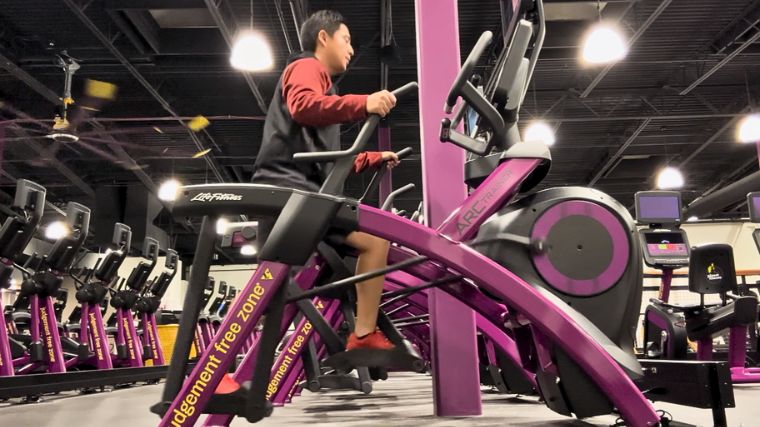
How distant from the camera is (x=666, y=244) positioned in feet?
14.0

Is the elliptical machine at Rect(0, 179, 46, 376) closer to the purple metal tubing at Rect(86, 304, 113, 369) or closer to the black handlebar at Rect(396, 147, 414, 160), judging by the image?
the purple metal tubing at Rect(86, 304, 113, 369)

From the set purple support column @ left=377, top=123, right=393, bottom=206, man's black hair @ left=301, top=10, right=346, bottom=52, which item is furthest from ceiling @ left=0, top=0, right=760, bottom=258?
man's black hair @ left=301, top=10, right=346, bottom=52

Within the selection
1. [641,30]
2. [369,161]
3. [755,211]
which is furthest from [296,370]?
[641,30]

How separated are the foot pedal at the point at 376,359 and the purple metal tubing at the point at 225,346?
0.29 meters

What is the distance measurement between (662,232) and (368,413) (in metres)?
2.67

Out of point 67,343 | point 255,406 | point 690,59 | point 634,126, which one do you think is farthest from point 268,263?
point 634,126

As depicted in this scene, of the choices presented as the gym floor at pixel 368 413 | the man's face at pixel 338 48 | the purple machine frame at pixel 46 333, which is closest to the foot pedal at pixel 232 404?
the gym floor at pixel 368 413

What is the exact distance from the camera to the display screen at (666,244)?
423 centimetres

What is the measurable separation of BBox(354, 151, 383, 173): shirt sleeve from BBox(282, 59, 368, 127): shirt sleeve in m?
0.49

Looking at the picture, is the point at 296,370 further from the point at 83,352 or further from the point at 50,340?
the point at 83,352

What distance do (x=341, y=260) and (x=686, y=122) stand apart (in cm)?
1080

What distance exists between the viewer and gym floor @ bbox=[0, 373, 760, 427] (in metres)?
2.41

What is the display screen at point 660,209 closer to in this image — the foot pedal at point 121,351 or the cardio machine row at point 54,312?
the cardio machine row at point 54,312

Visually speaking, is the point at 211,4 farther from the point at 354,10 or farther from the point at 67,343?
the point at 67,343
